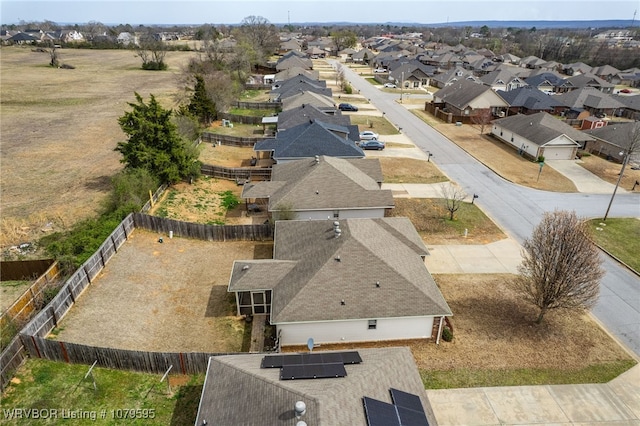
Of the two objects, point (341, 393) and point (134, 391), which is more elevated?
point (341, 393)

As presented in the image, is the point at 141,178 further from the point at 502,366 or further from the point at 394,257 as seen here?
the point at 502,366

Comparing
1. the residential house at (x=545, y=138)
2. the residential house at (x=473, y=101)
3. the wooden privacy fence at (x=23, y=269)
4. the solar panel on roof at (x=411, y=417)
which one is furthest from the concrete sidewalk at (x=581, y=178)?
the wooden privacy fence at (x=23, y=269)

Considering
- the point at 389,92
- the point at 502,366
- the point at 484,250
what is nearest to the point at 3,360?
the point at 502,366

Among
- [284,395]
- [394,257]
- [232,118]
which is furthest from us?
[232,118]

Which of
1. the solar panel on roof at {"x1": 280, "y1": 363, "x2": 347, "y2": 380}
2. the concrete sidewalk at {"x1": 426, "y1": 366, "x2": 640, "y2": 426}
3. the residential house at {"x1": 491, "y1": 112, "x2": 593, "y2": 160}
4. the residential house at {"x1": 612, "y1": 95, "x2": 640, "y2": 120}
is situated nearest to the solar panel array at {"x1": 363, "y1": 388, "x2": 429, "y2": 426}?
the solar panel on roof at {"x1": 280, "y1": 363, "x2": 347, "y2": 380}

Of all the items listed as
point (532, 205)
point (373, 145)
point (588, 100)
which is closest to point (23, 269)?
point (373, 145)

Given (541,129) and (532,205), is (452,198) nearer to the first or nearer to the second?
(532,205)

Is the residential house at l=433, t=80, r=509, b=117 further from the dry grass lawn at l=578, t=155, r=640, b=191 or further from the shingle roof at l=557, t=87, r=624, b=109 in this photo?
the dry grass lawn at l=578, t=155, r=640, b=191
